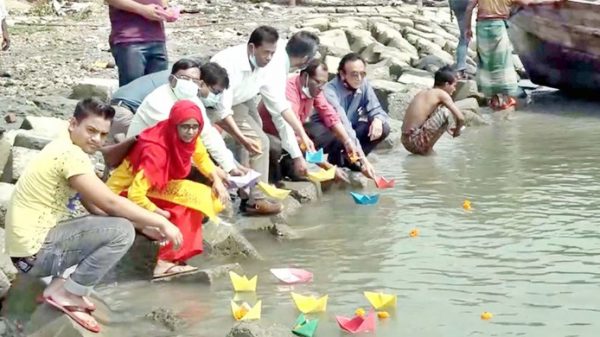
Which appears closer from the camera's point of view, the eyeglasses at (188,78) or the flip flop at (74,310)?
the flip flop at (74,310)

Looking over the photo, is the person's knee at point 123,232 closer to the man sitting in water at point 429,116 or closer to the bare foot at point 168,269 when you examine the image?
the bare foot at point 168,269

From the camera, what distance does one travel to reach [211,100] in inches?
243

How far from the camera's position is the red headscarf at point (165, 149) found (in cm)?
510

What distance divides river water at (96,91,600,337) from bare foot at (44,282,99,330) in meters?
0.24

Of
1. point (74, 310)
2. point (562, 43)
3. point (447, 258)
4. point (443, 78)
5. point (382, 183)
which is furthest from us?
point (562, 43)

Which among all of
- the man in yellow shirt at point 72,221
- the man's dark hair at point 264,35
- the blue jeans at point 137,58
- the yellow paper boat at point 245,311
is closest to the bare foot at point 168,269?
the yellow paper boat at point 245,311

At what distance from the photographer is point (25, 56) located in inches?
448

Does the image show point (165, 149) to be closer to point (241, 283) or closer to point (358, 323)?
point (241, 283)

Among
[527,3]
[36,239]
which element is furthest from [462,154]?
[36,239]

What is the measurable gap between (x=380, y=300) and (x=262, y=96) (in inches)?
94.8

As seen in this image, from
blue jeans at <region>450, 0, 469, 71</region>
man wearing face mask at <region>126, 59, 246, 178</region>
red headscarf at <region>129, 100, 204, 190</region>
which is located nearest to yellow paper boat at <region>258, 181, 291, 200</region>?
man wearing face mask at <region>126, 59, 246, 178</region>

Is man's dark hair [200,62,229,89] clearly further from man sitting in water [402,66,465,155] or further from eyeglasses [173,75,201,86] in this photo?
man sitting in water [402,66,465,155]

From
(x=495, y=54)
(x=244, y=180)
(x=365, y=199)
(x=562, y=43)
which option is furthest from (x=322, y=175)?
(x=562, y=43)

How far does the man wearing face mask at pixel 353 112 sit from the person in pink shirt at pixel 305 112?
0.13 metres
